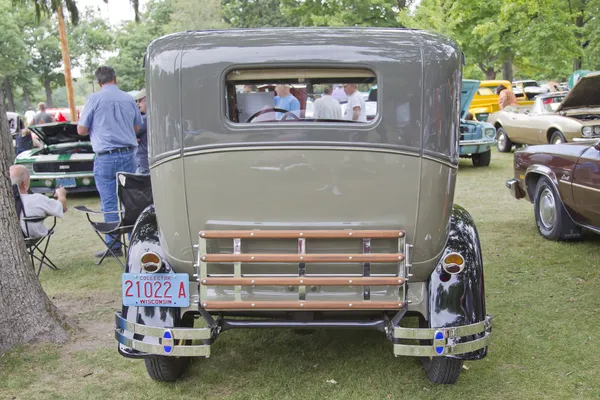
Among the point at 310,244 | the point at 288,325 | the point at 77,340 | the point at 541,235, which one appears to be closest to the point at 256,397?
the point at 288,325

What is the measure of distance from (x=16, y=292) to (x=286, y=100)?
7.51 ft

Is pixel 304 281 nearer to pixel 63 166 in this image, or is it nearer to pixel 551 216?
pixel 551 216

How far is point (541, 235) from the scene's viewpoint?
7.39m

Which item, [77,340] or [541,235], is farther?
[541,235]

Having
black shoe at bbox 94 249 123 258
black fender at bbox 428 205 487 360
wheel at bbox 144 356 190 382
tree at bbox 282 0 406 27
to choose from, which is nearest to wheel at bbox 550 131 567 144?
black shoe at bbox 94 249 123 258

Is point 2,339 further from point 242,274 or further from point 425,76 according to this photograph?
point 425,76

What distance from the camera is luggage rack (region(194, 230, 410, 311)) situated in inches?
137

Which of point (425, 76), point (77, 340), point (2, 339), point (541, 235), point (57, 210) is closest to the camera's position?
point (425, 76)

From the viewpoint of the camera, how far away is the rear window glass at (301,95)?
3592 mm

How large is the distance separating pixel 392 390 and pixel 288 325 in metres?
0.77

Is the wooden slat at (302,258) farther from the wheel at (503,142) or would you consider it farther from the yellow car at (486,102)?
the yellow car at (486,102)

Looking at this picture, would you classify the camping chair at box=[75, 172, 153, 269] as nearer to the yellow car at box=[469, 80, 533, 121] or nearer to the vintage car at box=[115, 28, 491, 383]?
the vintage car at box=[115, 28, 491, 383]

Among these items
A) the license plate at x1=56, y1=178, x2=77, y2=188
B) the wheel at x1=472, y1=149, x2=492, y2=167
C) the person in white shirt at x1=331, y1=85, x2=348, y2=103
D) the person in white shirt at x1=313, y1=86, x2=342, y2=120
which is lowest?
the wheel at x1=472, y1=149, x2=492, y2=167

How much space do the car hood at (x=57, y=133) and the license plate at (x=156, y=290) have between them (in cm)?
799
